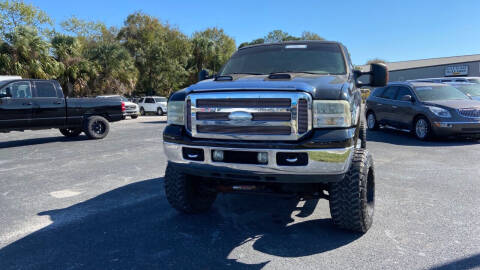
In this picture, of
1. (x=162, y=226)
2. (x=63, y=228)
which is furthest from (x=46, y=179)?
(x=162, y=226)

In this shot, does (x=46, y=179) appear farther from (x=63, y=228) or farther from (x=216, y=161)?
(x=216, y=161)

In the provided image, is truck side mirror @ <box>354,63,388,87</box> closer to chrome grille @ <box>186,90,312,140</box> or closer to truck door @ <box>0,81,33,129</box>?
chrome grille @ <box>186,90,312,140</box>

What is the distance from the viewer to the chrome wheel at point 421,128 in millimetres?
9492

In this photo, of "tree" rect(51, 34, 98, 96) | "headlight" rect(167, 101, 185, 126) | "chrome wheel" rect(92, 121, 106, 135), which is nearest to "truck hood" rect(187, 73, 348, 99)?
"headlight" rect(167, 101, 185, 126)

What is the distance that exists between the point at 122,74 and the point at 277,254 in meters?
29.6

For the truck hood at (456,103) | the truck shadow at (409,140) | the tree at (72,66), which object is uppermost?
the tree at (72,66)

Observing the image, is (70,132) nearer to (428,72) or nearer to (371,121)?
(371,121)

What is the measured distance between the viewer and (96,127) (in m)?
11.1

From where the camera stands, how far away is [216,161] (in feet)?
10.4

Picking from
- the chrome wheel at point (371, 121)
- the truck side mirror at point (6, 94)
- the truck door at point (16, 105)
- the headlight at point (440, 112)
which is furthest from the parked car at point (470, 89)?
the truck side mirror at point (6, 94)

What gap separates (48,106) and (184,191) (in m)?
8.07

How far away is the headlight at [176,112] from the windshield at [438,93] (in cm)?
859

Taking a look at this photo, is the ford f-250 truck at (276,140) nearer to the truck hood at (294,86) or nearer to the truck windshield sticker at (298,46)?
the truck hood at (294,86)

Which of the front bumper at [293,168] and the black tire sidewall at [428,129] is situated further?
the black tire sidewall at [428,129]
